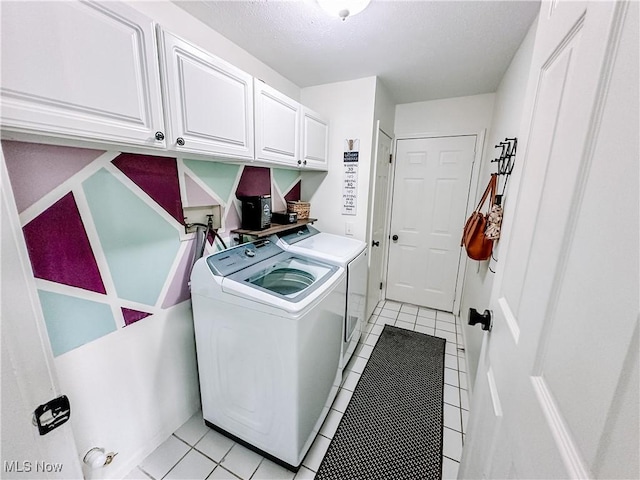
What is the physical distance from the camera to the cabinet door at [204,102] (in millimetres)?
1032

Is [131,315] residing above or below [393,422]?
above

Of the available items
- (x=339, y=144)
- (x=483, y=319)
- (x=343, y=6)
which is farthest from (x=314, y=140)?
(x=483, y=319)

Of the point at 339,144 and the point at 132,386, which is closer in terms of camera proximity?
the point at 132,386

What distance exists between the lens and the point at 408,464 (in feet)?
4.63

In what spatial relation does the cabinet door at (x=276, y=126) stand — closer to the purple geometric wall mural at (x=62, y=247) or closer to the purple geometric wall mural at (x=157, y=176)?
the purple geometric wall mural at (x=157, y=176)

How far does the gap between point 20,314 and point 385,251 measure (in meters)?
3.04

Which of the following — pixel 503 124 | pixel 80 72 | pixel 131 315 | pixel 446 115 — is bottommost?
pixel 131 315

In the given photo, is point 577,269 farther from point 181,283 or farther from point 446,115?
point 446,115

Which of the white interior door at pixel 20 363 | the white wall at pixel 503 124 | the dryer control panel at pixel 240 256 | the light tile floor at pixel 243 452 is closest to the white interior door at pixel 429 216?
the white wall at pixel 503 124

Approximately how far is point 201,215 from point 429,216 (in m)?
2.46

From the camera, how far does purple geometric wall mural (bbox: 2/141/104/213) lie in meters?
0.87

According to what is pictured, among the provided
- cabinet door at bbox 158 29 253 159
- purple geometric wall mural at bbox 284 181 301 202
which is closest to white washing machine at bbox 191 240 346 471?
cabinet door at bbox 158 29 253 159

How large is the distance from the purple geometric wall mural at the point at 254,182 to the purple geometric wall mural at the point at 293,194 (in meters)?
0.29

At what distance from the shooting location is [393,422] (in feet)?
5.44
